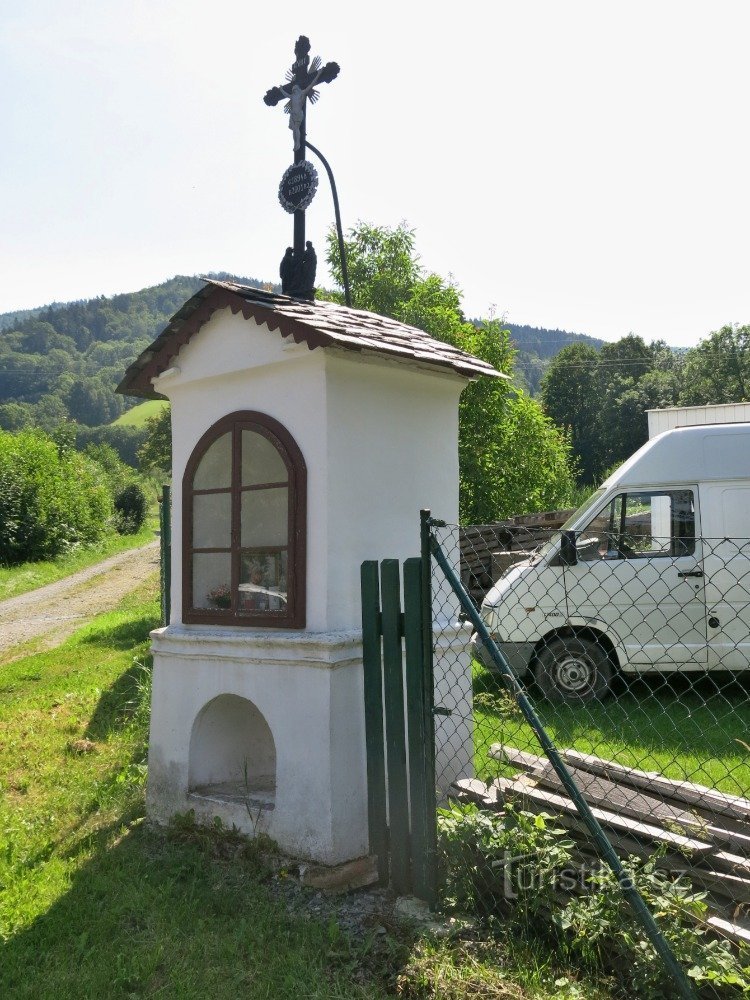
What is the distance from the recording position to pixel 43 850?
5238mm

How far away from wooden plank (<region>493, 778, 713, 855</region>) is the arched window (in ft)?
4.88

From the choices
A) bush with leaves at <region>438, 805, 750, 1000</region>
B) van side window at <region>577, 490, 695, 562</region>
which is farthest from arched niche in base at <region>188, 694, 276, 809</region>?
van side window at <region>577, 490, 695, 562</region>

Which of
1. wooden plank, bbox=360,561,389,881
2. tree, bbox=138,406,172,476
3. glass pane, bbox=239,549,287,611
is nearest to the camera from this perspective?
wooden plank, bbox=360,561,389,881

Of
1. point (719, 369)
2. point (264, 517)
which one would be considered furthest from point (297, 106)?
point (719, 369)

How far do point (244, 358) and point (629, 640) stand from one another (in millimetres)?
5019

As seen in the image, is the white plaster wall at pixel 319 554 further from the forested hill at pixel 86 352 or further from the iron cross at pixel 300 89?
the forested hill at pixel 86 352

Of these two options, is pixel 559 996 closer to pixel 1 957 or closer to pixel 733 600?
pixel 1 957

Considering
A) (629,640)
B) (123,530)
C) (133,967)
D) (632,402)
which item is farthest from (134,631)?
(632,402)

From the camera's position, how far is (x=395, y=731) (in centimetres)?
431

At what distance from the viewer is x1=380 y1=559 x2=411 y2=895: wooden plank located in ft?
13.8

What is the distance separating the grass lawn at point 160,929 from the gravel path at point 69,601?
7.72m

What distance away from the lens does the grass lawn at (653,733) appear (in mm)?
5703

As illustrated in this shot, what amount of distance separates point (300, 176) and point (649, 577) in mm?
5014

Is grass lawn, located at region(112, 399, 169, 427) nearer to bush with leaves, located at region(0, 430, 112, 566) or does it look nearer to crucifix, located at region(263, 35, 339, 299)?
bush with leaves, located at region(0, 430, 112, 566)
